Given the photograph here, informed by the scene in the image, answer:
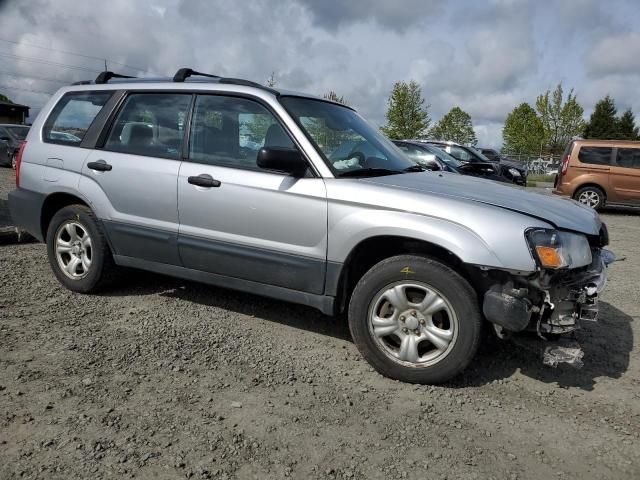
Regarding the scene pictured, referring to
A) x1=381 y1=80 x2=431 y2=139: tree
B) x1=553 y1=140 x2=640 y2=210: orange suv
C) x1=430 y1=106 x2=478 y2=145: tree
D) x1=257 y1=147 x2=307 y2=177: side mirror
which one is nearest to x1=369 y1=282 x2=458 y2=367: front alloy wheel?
x1=257 y1=147 x2=307 y2=177: side mirror

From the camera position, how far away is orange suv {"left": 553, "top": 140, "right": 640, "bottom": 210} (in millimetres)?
13547

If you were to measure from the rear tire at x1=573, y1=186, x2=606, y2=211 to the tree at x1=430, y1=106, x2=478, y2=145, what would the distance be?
43.1 metres

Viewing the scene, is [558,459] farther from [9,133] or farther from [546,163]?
[546,163]

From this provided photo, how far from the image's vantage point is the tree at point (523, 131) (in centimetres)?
4662

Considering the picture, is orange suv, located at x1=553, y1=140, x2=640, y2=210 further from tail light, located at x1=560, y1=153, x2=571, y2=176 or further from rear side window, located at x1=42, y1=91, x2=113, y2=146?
rear side window, located at x1=42, y1=91, x2=113, y2=146

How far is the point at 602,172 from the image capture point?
13.7m

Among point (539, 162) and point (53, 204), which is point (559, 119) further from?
point (53, 204)

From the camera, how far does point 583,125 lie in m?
46.9

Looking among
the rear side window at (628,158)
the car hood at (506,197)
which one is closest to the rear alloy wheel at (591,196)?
the rear side window at (628,158)

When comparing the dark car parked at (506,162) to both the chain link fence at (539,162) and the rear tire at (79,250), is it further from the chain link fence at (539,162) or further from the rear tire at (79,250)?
the rear tire at (79,250)

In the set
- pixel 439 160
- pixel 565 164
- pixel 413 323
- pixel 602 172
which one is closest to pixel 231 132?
pixel 413 323

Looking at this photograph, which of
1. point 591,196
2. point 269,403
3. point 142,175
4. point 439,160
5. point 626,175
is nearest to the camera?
point 269,403

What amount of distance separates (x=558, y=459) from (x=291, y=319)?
91.6 inches

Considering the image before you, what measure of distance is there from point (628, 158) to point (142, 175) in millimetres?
13160
